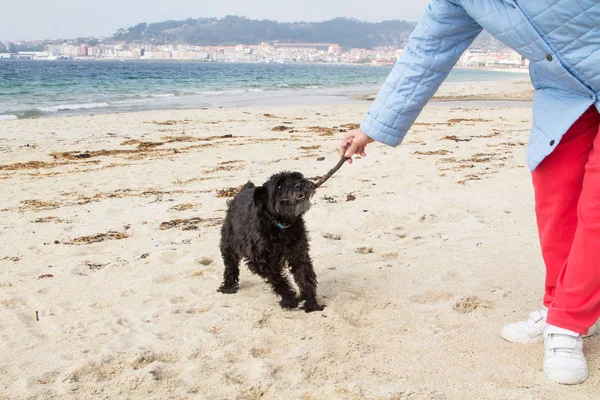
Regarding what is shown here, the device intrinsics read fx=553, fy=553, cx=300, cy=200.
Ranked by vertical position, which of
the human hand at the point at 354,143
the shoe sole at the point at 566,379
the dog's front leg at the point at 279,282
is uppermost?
the human hand at the point at 354,143

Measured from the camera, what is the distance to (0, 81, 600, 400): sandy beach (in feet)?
8.86

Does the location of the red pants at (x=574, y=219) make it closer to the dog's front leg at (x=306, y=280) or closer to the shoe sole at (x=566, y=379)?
the shoe sole at (x=566, y=379)

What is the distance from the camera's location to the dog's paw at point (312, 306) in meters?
3.68

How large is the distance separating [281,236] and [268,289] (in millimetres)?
716

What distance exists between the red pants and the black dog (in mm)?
1452

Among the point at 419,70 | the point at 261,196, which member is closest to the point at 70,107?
the point at 261,196

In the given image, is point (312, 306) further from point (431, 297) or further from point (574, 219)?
point (574, 219)

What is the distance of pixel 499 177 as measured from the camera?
7.23 metres

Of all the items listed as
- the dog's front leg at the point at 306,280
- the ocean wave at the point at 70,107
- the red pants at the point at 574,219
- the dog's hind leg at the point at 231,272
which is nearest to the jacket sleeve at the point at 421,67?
the red pants at the point at 574,219

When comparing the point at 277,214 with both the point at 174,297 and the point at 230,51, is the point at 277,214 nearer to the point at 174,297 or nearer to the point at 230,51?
the point at 174,297

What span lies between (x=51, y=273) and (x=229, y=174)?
3.85m

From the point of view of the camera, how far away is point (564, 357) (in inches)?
102

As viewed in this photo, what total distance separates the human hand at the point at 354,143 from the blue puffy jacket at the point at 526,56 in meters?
0.05

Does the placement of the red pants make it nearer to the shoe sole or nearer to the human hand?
the shoe sole
